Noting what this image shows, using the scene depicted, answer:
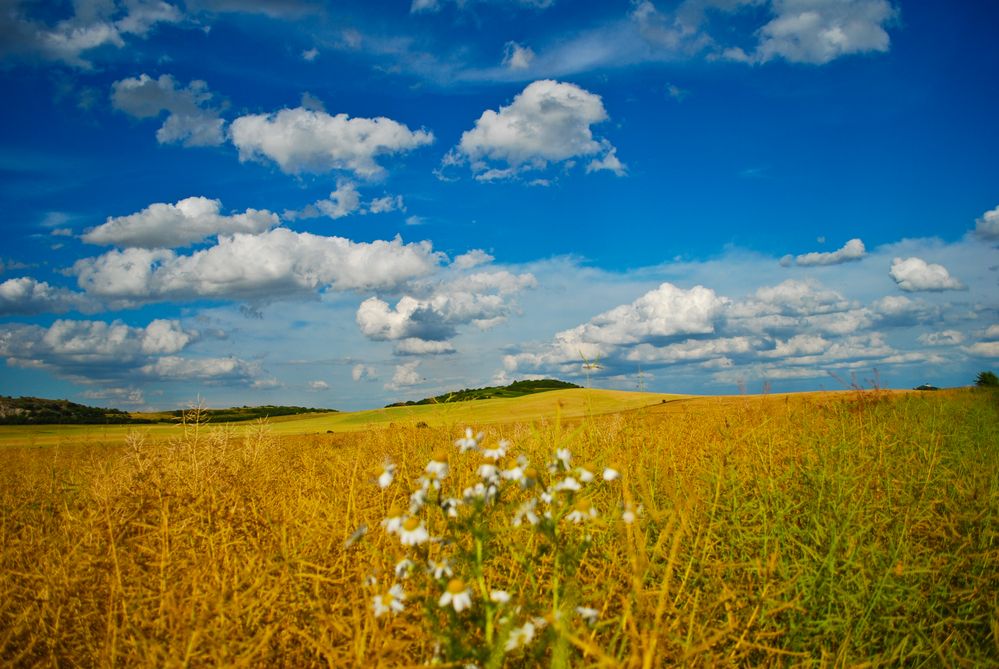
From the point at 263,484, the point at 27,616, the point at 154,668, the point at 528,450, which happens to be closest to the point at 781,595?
the point at 528,450

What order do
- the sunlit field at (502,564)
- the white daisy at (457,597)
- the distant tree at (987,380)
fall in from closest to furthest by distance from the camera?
the white daisy at (457,597) < the sunlit field at (502,564) < the distant tree at (987,380)

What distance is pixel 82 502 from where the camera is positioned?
6402mm

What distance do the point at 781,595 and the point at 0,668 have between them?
5.20 m

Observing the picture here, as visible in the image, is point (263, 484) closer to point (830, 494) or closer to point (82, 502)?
point (82, 502)

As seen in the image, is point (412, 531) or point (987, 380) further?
point (987, 380)

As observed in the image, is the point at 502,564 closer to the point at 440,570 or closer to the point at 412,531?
the point at 440,570

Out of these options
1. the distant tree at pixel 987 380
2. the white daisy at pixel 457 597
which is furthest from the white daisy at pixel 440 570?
the distant tree at pixel 987 380

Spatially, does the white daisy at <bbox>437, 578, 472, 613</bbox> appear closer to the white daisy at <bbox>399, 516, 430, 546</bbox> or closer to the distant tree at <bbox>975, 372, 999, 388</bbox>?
the white daisy at <bbox>399, 516, 430, 546</bbox>

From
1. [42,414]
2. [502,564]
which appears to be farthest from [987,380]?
[42,414]

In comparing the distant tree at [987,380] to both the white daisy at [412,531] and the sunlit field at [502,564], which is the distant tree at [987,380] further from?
the white daisy at [412,531]

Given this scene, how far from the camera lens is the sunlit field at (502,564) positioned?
9.23 feet

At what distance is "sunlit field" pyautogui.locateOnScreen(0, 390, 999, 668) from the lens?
2814 mm

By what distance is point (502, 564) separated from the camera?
424 centimetres

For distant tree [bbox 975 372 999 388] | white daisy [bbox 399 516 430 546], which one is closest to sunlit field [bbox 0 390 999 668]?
white daisy [bbox 399 516 430 546]
